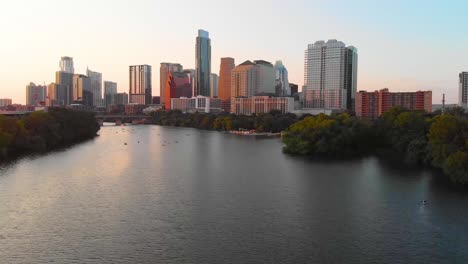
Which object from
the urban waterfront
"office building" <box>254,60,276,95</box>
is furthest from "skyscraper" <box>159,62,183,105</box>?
the urban waterfront

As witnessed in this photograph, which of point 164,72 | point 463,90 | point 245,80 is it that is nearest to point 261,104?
point 245,80

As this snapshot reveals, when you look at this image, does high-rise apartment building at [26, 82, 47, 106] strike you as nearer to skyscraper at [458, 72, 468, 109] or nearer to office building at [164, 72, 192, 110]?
office building at [164, 72, 192, 110]

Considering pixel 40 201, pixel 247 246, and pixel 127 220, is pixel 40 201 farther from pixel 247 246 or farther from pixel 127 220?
pixel 247 246

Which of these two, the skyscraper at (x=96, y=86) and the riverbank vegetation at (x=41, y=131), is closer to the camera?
the riverbank vegetation at (x=41, y=131)

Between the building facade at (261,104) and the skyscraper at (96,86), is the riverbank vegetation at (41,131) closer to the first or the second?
the building facade at (261,104)

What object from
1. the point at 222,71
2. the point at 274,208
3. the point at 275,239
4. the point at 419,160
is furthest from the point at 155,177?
the point at 222,71

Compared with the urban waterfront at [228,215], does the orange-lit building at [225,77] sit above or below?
above

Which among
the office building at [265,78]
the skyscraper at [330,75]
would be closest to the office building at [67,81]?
the office building at [265,78]
